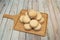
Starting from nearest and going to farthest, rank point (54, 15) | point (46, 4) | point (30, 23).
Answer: point (30, 23) → point (54, 15) → point (46, 4)

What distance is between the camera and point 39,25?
0.64 metres

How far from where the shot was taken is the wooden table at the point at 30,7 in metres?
0.63

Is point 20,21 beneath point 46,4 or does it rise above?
beneath

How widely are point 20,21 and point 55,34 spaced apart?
0.80ft

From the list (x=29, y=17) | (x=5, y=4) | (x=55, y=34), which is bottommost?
(x=55, y=34)

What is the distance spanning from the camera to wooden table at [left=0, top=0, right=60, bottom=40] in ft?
2.06

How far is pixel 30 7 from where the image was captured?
847 mm

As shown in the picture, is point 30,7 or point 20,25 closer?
point 20,25

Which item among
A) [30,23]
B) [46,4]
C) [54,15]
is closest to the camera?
[30,23]

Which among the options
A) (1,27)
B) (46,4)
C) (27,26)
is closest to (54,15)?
(46,4)

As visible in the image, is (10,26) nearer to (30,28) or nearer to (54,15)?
(30,28)

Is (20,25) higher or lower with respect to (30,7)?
lower

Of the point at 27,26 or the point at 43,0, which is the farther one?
the point at 43,0

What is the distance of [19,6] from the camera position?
0.85m
